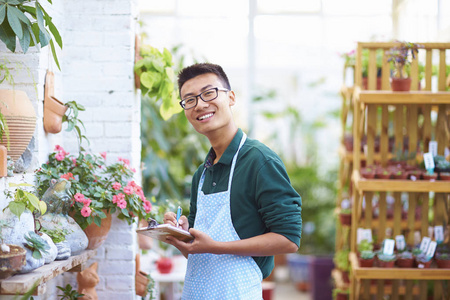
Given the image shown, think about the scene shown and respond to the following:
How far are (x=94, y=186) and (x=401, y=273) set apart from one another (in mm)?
1903

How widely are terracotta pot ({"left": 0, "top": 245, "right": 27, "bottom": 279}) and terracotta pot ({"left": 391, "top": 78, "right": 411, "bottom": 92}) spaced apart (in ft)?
7.92

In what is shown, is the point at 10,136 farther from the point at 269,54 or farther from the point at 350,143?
the point at 269,54

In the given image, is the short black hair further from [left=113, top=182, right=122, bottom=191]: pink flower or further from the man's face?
[left=113, top=182, right=122, bottom=191]: pink flower

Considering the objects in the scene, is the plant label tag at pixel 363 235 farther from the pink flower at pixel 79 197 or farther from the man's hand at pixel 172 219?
the pink flower at pixel 79 197

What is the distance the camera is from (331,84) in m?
7.14

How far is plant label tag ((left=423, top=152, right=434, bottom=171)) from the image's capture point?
3.34 metres

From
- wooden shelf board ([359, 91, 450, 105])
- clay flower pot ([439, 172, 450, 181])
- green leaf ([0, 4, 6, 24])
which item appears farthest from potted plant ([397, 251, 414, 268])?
green leaf ([0, 4, 6, 24])

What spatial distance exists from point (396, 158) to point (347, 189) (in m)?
0.89

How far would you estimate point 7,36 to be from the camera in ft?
6.38

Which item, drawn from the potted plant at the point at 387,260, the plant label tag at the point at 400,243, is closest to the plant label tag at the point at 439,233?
the plant label tag at the point at 400,243

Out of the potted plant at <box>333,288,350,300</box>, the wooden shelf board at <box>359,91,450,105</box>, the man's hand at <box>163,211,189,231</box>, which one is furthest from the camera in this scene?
the potted plant at <box>333,288,350,300</box>

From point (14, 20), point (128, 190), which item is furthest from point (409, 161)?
point (14, 20)

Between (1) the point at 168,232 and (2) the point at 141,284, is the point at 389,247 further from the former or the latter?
(1) the point at 168,232

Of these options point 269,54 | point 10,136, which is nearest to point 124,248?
point 10,136
